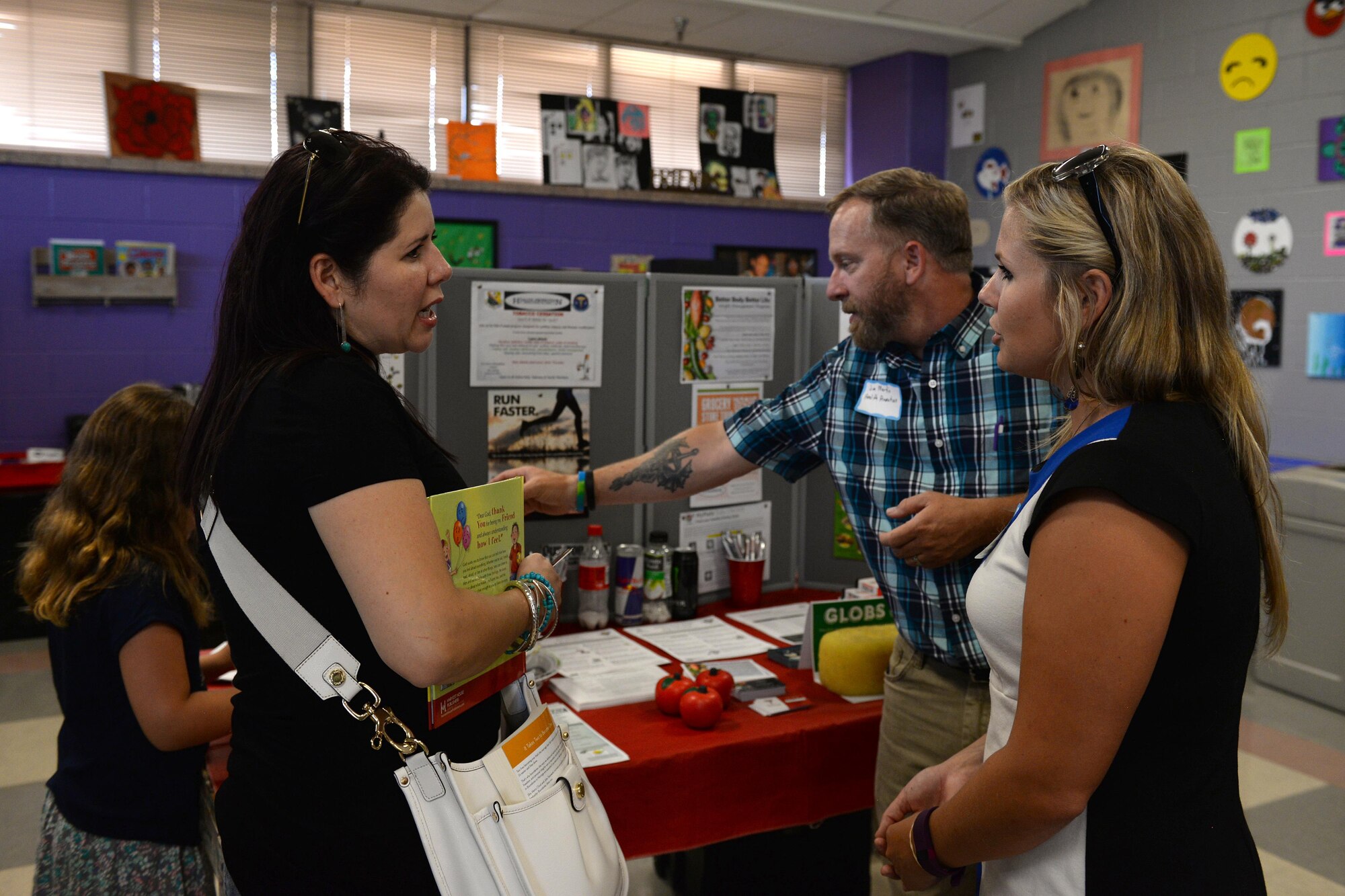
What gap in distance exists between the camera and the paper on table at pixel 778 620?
240 cm

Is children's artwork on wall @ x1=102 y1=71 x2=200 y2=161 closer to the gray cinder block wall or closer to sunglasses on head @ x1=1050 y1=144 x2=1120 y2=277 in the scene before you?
the gray cinder block wall

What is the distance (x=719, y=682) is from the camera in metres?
1.92

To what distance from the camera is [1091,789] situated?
969 mm

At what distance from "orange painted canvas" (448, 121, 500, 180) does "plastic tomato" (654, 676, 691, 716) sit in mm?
4858

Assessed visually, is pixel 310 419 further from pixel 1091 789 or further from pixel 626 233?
pixel 626 233

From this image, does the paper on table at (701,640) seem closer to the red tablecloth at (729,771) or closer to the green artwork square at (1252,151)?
the red tablecloth at (729,771)

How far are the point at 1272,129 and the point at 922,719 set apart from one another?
462 cm

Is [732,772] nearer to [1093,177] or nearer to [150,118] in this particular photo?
[1093,177]

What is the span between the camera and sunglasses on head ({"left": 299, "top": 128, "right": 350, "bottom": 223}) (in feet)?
3.79

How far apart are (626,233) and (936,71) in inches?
99.8

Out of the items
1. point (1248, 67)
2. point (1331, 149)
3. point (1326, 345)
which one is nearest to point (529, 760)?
point (1326, 345)

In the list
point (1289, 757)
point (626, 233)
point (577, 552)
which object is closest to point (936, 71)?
point (626, 233)

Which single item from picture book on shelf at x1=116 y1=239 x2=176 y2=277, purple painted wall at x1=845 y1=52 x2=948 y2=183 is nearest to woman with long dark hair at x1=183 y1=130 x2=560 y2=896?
picture book on shelf at x1=116 y1=239 x2=176 y2=277

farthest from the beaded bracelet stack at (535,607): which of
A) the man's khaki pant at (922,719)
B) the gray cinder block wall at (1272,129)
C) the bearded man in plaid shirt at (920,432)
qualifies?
the gray cinder block wall at (1272,129)
